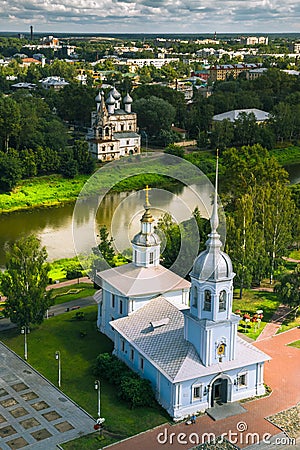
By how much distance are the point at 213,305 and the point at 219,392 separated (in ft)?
9.94

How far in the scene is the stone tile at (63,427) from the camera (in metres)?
19.1

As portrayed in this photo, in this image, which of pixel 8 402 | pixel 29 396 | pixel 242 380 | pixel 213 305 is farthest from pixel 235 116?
pixel 8 402

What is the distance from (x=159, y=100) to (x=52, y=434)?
5320 cm

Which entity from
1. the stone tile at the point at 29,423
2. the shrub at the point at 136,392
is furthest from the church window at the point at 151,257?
the stone tile at the point at 29,423

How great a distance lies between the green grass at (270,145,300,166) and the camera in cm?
6356

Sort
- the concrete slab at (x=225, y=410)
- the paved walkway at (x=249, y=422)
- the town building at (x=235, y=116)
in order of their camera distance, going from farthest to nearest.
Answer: the town building at (x=235, y=116)
the concrete slab at (x=225, y=410)
the paved walkway at (x=249, y=422)

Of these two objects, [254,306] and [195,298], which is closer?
[195,298]

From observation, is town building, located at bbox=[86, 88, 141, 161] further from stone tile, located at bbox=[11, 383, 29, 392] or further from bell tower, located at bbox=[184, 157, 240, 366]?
bell tower, located at bbox=[184, 157, 240, 366]

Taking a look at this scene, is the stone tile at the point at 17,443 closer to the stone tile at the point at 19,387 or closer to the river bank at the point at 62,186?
the stone tile at the point at 19,387

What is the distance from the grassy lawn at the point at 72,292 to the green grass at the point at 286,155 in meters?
36.6

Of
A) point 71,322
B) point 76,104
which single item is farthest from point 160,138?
point 71,322

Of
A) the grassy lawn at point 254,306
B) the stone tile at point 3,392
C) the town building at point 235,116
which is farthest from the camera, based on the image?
the town building at point 235,116

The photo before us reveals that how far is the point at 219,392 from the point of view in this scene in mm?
20766

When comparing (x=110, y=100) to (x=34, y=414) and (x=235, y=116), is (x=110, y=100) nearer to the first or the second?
(x=235, y=116)
